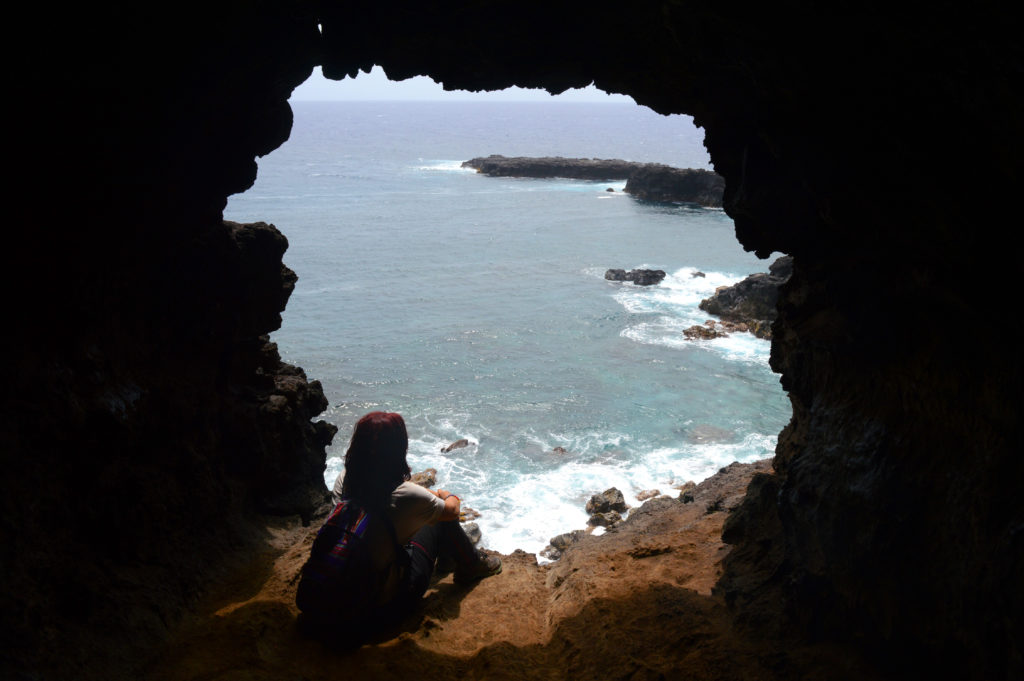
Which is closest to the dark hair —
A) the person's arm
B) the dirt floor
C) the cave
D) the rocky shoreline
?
the person's arm

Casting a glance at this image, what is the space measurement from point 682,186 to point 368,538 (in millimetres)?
58802

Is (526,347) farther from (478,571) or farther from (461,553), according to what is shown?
(461,553)

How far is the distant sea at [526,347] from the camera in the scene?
17.5 m

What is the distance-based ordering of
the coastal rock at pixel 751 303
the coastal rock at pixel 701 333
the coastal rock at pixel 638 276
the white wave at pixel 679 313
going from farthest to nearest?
the coastal rock at pixel 638 276 → the coastal rock at pixel 751 303 → the coastal rock at pixel 701 333 → the white wave at pixel 679 313

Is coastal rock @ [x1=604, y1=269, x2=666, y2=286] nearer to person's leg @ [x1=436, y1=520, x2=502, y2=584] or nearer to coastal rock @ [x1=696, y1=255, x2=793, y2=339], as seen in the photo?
coastal rock @ [x1=696, y1=255, x2=793, y2=339]

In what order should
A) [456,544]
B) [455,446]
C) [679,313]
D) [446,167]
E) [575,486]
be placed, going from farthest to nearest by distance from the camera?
[446,167] → [679,313] → [455,446] → [575,486] → [456,544]

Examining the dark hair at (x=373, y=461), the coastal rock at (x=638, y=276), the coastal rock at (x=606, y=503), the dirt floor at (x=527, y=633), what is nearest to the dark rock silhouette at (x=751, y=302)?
the coastal rock at (x=638, y=276)

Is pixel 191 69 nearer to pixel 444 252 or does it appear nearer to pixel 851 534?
pixel 851 534

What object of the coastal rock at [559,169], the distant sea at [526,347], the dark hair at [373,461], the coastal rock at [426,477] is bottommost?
the coastal rock at [426,477]

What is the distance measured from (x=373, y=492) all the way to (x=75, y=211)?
3302 mm

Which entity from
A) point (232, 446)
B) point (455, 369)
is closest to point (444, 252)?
point (455, 369)

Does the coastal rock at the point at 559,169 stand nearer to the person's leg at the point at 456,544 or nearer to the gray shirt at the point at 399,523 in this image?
the person's leg at the point at 456,544

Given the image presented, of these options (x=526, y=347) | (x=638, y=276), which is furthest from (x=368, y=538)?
(x=638, y=276)

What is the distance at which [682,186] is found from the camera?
60344 mm
